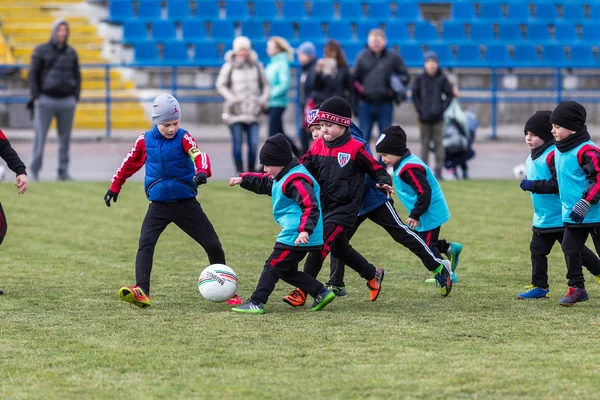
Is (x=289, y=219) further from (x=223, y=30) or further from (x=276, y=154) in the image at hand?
(x=223, y=30)

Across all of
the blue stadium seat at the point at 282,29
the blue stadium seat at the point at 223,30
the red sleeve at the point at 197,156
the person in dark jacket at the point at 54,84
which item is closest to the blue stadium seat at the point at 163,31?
the blue stadium seat at the point at 223,30

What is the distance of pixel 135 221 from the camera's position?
38.7 feet

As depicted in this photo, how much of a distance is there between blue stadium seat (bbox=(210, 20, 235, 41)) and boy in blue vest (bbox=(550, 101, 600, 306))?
58.5 feet

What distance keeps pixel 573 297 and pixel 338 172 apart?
1714mm

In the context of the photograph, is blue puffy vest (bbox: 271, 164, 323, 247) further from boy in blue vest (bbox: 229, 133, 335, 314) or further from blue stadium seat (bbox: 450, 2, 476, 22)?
blue stadium seat (bbox: 450, 2, 476, 22)

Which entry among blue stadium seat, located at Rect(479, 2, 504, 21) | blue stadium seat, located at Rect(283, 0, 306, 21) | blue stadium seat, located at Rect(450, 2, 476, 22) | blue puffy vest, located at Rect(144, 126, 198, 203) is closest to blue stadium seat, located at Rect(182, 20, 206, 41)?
blue stadium seat, located at Rect(283, 0, 306, 21)

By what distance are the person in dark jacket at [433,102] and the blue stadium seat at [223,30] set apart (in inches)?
381

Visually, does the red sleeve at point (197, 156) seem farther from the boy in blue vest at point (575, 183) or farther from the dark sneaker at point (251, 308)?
the boy in blue vest at point (575, 183)

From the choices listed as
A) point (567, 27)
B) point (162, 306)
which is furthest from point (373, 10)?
point (162, 306)

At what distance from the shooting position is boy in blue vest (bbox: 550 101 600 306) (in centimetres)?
698

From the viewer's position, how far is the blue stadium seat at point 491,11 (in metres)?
25.9

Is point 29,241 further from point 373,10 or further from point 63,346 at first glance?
point 373,10

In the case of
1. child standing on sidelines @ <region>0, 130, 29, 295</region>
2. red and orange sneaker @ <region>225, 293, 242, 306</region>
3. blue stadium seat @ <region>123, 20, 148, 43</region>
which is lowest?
red and orange sneaker @ <region>225, 293, 242, 306</region>

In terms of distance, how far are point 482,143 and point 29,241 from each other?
13261mm
